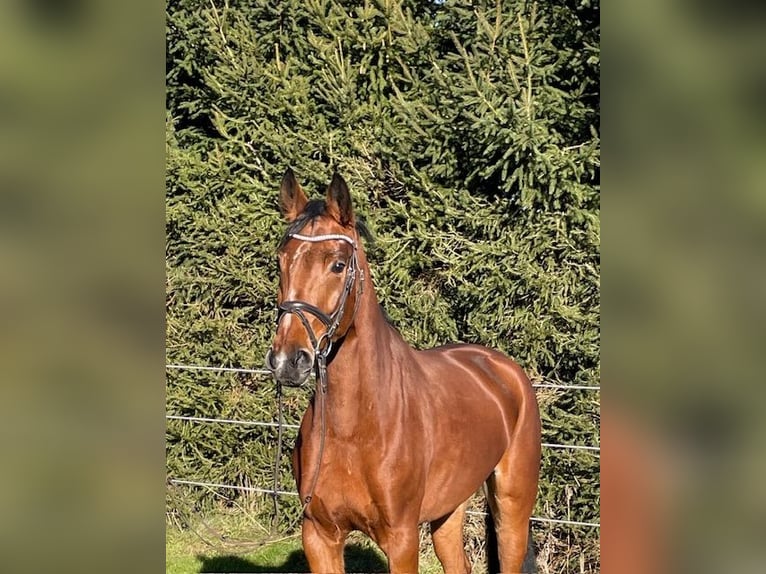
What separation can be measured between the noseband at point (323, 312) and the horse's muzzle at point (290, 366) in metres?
0.07

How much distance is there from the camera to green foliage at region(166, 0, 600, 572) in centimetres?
562

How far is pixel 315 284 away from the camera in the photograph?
2.88m

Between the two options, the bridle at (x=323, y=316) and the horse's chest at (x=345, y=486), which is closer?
the bridle at (x=323, y=316)

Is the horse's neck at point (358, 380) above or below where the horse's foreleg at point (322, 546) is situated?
above

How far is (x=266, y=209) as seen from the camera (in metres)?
6.79

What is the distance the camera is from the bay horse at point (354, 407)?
2.88 m

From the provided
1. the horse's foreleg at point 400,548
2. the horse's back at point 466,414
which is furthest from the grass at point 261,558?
the horse's foreleg at point 400,548

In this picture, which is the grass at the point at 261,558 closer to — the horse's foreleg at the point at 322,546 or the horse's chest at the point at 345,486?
the horse's foreleg at the point at 322,546

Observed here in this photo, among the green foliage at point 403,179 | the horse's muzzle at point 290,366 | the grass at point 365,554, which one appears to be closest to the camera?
the horse's muzzle at point 290,366

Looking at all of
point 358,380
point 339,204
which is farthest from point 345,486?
point 339,204

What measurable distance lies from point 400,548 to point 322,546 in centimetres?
33
